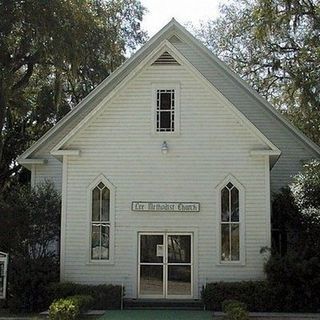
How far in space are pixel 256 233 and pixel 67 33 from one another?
10.2 meters

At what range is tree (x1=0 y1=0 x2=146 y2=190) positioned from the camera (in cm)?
2223

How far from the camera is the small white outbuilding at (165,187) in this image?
18.5 m

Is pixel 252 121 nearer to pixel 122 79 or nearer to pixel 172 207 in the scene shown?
pixel 122 79

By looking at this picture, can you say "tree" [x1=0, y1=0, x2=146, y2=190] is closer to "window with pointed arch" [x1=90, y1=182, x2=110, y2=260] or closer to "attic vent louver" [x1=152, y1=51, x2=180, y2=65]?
"attic vent louver" [x1=152, y1=51, x2=180, y2=65]

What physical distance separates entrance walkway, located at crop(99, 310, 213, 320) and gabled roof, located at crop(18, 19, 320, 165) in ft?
28.8

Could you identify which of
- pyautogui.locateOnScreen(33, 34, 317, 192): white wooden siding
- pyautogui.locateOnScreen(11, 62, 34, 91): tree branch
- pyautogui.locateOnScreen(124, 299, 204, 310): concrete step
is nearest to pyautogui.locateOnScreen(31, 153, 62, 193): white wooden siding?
pyautogui.locateOnScreen(33, 34, 317, 192): white wooden siding

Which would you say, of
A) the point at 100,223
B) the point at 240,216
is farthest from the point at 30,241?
the point at 240,216

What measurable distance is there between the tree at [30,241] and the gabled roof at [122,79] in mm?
3783

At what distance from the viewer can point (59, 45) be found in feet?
72.9

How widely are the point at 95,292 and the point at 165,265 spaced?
2.43m

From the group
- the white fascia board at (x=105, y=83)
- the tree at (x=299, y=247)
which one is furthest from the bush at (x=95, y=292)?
the white fascia board at (x=105, y=83)

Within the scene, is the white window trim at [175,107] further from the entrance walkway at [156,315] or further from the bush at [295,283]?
the entrance walkway at [156,315]

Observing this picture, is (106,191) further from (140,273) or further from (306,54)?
(306,54)

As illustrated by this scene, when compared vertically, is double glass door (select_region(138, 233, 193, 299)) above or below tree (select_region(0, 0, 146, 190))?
below
